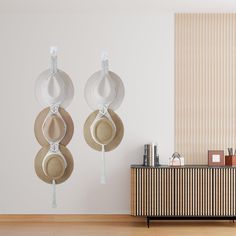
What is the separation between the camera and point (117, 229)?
6.36 m

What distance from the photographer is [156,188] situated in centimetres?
647

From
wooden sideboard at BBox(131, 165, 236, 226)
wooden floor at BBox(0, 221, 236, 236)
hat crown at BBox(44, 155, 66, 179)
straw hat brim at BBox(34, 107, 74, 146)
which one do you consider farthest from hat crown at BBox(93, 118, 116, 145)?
wooden floor at BBox(0, 221, 236, 236)

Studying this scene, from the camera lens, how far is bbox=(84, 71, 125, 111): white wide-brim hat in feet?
22.8

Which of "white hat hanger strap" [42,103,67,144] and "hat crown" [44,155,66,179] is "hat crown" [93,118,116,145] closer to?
"white hat hanger strap" [42,103,67,144]

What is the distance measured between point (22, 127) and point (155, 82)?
73.6 inches

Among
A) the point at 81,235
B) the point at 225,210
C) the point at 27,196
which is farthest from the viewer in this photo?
the point at 27,196

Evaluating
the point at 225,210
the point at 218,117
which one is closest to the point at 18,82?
the point at 218,117

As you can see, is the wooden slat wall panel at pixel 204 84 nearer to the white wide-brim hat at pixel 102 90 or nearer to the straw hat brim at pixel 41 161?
the white wide-brim hat at pixel 102 90

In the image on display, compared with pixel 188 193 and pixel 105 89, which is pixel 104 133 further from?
pixel 188 193

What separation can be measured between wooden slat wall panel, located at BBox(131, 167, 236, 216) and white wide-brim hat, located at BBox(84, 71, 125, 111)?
112 centimetres

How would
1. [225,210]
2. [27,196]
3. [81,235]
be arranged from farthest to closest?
[27,196] → [225,210] → [81,235]

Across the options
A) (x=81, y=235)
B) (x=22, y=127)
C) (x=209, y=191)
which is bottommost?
(x=81, y=235)

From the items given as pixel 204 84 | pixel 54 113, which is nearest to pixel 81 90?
pixel 54 113

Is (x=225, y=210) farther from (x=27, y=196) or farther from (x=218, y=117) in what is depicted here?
(x=27, y=196)
